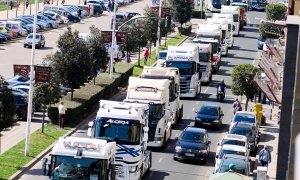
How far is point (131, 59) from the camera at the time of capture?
3022 inches

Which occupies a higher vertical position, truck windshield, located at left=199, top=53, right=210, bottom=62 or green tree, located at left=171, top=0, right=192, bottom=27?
green tree, located at left=171, top=0, right=192, bottom=27

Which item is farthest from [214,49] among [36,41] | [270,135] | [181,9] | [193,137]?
[193,137]

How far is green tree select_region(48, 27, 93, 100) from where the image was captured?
50.7m

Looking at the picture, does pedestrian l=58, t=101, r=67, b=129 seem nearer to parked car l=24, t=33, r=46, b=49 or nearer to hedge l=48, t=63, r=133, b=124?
hedge l=48, t=63, r=133, b=124

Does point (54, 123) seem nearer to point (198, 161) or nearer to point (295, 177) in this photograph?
point (198, 161)

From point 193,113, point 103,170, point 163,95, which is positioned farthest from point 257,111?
point 103,170

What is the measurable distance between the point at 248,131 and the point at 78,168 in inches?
672

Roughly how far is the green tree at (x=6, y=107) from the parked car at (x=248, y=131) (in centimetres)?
1274

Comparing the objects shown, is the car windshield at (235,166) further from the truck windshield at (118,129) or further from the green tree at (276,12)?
the green tree at (276,12)

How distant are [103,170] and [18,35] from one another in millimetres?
59379

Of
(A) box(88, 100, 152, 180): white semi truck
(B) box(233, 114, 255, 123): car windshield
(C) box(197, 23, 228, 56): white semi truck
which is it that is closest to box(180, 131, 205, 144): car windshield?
(B) box(233, 114, 255, 123): car windshield

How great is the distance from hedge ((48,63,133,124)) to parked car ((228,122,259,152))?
9135mm

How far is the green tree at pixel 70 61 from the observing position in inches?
1996

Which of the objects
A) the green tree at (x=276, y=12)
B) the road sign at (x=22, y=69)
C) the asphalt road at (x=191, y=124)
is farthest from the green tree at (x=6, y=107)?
the green tree at (x=276, y=12)
